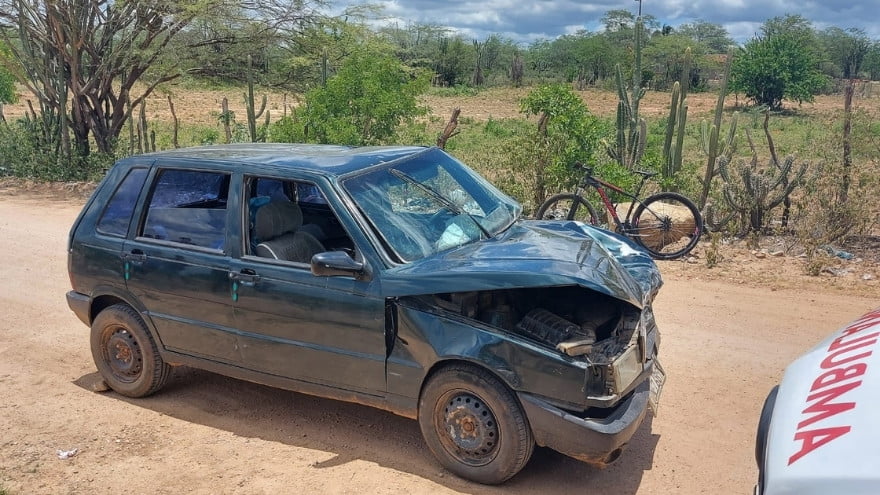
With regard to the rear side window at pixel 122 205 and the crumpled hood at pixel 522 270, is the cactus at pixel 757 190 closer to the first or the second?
the crumpled hood at pixel 522 270

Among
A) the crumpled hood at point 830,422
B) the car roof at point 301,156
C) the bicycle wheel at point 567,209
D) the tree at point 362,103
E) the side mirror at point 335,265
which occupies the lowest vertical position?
the bicycle wheel at point 567,209

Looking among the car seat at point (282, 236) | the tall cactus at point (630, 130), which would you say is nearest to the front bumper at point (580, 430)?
the car seat at point (282, 236)

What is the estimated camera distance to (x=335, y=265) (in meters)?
4.17

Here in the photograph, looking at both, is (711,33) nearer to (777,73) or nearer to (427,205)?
(777,73)

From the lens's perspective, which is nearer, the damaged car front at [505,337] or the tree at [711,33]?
the damaged car front at [505,337]

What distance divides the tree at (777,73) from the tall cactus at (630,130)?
23.1 metres

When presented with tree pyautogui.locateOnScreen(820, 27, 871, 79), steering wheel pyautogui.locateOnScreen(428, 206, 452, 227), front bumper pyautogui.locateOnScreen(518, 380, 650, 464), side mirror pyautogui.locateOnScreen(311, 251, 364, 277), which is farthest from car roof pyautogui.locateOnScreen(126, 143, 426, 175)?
tree pyautogui.locateOnScreen(820, 27, 871, 79)

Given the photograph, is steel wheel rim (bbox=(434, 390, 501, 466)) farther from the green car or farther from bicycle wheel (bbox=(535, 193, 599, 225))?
bicycle wheel (bbox=(535, 193, 599, 225))

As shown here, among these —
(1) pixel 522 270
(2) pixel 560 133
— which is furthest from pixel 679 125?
(1) pixel 522 270

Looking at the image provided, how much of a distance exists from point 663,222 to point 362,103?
433cm

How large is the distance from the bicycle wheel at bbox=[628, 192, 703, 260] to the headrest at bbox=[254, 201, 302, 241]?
537cm

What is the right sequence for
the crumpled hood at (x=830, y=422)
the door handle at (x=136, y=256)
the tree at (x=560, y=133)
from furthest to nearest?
the tree at (x=560, y=133) → the door handle at (x=136, y=256) → the crumpled hood at (x=830, y=422)

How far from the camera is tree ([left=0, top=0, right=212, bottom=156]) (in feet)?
46.1

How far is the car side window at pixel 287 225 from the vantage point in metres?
4.77
